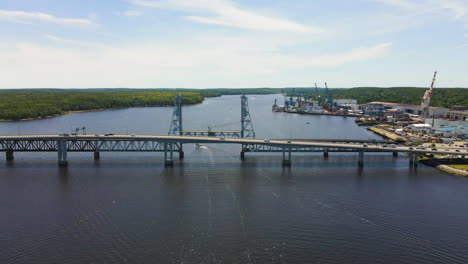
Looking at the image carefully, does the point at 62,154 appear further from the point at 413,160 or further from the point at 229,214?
the point at 413,160

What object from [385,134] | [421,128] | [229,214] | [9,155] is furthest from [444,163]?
[9,155]

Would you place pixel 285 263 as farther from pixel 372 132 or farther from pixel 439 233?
pixel 372 132

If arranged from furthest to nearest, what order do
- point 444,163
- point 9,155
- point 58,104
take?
point 58,104 → point 9,155 → point 444,163

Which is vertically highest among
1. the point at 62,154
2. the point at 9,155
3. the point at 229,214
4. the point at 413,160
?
the point at 62,154

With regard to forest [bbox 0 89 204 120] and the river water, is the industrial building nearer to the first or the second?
the river water

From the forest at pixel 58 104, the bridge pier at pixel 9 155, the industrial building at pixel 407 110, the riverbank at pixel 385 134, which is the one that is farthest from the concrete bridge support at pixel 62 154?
the industrial building at pixel 407 110

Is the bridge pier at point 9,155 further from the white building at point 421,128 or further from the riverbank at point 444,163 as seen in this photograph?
the white building at point 421,128

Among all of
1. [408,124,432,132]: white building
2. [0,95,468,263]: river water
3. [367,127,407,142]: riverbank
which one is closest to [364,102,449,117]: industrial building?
[367,127,407,142]: riverbank

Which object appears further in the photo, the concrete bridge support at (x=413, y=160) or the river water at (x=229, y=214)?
the concrete bridge support at (x=413, y=160)
